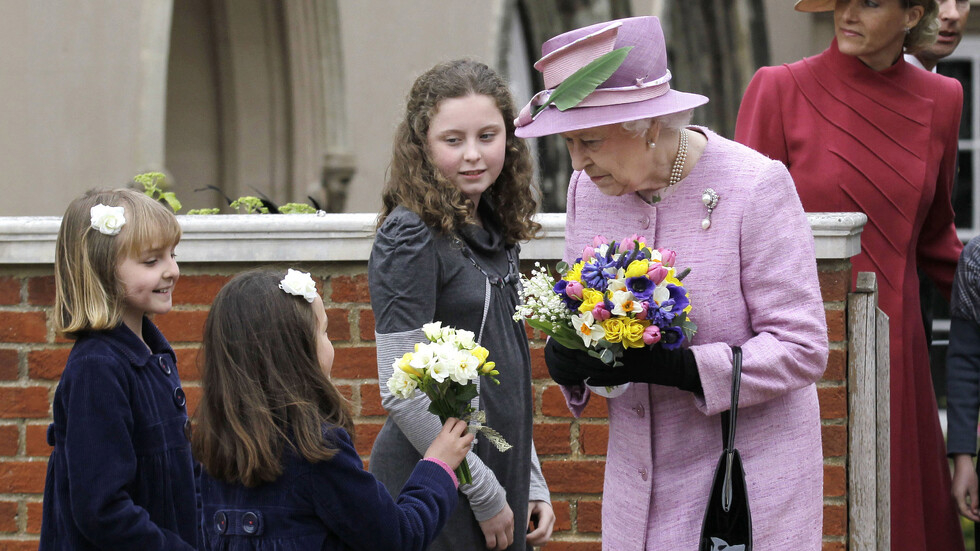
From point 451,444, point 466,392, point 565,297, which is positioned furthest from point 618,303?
point 451,444

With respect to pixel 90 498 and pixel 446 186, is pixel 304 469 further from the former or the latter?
pixel 446 186

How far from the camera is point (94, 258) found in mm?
2592

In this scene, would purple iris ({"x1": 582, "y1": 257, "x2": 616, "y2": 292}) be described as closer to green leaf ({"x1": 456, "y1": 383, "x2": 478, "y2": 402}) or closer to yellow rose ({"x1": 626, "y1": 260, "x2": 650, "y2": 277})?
yellow rose ({"x1": 626, "y1": 260, "x2": 650, "y2": 277})

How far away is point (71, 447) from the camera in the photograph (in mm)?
2416

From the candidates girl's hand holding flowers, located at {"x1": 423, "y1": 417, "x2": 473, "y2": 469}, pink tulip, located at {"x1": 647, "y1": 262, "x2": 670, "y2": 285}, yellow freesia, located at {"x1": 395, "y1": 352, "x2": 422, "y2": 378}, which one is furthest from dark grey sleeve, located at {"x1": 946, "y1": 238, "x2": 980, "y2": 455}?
yellow freesia, located at {"x1": 395, "y1": 352, "x2": 422, "y2": 378}

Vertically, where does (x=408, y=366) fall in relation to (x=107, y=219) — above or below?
below

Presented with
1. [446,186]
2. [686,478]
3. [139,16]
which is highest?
[139,16]

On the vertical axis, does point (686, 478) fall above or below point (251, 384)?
below

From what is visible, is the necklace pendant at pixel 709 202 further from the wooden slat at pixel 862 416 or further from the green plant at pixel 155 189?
the green plant at pixel 155 189

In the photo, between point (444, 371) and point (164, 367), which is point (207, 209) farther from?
point (444, 371)

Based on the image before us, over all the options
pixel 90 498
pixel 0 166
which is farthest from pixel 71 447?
pixel 0 166

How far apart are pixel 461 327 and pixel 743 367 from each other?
64 cm

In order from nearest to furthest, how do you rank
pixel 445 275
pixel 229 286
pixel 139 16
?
pixel 229 286
pixel 445 275
pixel 139 16

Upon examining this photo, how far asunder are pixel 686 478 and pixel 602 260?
51cm
